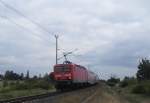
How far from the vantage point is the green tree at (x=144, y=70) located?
3920 inches

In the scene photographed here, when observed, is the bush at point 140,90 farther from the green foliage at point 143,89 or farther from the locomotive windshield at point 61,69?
the locomotive windshield at point 61,69

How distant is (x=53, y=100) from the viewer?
2655 centimetres

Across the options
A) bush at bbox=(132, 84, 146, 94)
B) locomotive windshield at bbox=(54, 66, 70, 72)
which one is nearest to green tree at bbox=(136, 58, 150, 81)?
bush at bbox=(132, 84, 146, 94)

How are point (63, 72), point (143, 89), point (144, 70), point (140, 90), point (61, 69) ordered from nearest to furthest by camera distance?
1. point (63, 72)
2. point (61, 69)
3. point (143, 89)
4. point (140, 90)
5. point (144, 70)

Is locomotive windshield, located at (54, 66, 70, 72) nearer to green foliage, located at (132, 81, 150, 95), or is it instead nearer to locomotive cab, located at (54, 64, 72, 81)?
locomotive cab, located at (54, 64, 72, 81)

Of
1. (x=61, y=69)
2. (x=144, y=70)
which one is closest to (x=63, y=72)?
(x=61, y=69)

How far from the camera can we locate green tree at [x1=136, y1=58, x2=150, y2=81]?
99562 mm

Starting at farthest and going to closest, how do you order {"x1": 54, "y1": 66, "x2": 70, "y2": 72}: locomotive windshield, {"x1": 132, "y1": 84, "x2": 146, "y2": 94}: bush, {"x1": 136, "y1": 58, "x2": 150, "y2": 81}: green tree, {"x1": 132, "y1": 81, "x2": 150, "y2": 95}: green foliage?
1. {"x1": 136, "y1": 58, "x2": 150, "y2": 81}: green tree
2. {"x1": 132, "y1": 84, "x2": 146, "y2": 94}: bush
3. {"x1": 132, "y1": 81, "x2": 150, "y2": 95}: green foliage
4. {"x1": 54, "y1": 66, "x2": 70, "y2": 72}: locomotive windshield

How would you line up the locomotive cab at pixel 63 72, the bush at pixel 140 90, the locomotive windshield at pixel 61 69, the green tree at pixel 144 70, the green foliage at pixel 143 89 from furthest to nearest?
the green tree at pixel 144 70
the bush at pixel 140 90
the green foliage at pixel 143 89
the locomotive windshield at pixel 61 69
the locomotive cab at pixel 63 72

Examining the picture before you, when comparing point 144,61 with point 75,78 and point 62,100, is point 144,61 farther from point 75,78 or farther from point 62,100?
point 62,100

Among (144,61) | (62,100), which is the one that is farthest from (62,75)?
(144,61)

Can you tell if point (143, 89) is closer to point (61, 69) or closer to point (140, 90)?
point (140, 90)

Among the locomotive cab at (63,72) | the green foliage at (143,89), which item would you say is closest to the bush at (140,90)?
the green foliage at (143,89)

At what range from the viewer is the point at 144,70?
102250 mm
